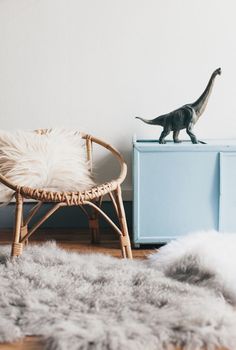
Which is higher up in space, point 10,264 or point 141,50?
point 141,50

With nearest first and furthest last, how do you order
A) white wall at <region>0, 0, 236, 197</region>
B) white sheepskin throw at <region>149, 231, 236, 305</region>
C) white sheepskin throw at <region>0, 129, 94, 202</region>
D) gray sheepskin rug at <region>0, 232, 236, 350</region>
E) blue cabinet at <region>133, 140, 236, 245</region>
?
1. gray sheepskin rug at <region>0, 232, 236, 350</region>
2. white sheepskin throw at <region>149, 231, 236, 305</region>
3. white sheepskin throw at <region>0, 129, 94, 202</region>
4. blue cabinet at <region>133, 140, 236, 245</region>
5. white wall at <region>0, 0, 236, 197</region>

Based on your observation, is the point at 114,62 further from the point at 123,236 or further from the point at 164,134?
the point at 123,236

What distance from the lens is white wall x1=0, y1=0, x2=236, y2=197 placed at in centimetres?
225

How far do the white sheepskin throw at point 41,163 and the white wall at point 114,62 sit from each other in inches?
15.1

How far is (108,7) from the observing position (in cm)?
224

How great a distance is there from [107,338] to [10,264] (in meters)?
0.62

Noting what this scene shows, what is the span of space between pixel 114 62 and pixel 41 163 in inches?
29.2

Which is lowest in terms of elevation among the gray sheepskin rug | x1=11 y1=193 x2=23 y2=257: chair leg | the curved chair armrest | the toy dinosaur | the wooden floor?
the wooden floor

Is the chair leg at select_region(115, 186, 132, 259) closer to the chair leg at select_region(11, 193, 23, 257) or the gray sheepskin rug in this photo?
the gray sheepskin rug

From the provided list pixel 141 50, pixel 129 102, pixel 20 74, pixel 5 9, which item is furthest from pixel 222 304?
pixel 5 9

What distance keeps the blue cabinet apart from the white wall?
0.34 meters

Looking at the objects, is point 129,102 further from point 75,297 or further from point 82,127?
point 75,297

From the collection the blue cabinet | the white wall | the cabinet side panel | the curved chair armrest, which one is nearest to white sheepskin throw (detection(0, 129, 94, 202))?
the curved chair armrest

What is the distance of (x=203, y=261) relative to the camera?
1660 millimetres
